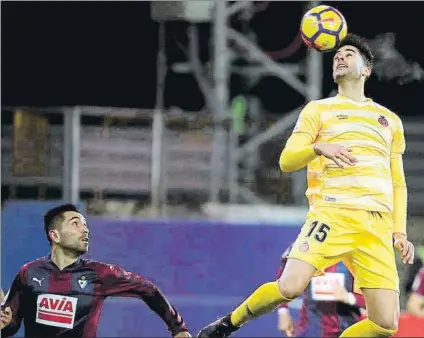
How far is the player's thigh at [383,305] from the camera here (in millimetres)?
4855

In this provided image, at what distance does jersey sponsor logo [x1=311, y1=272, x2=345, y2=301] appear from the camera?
6117 mm

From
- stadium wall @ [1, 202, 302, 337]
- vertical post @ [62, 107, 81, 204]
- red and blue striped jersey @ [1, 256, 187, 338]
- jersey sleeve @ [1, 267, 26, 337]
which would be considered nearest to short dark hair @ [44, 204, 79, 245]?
red and blue striped jersey @ [1, 256, 187, 338]

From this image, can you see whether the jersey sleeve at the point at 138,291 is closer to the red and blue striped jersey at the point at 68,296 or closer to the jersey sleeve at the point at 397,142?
the red and blue striped jersey at the point at 68,296

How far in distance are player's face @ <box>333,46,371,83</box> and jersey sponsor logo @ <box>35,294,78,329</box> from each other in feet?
6.41

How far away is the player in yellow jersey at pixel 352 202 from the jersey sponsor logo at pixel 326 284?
105cm

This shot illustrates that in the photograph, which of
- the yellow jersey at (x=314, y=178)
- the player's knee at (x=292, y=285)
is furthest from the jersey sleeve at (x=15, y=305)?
the yellow jersey at (x=314, y=178)

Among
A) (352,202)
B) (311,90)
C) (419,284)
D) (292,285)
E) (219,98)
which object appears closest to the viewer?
(292,285)

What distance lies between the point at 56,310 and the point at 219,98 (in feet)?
7.10

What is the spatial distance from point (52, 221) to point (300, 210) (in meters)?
1.83

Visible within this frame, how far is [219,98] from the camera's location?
7.03m

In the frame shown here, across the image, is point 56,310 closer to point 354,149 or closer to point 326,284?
point 326,284

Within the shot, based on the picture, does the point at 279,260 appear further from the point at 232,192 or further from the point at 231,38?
the point at 231,38

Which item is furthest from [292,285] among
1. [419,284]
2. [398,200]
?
[419,284]

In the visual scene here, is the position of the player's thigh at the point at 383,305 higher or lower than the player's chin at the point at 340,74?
lower
